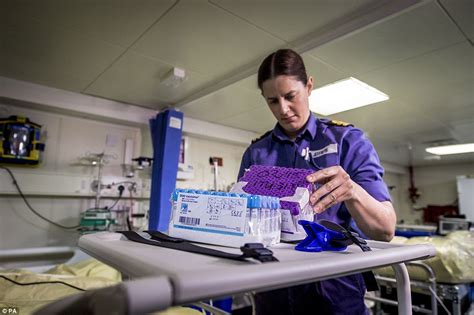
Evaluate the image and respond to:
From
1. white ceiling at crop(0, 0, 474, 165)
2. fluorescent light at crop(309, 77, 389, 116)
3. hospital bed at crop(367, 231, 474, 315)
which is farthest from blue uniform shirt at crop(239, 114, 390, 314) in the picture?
fluorescent light at crop(309, 77, 389, 116)

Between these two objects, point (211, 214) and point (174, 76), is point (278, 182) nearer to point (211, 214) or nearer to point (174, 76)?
point (211, 214)

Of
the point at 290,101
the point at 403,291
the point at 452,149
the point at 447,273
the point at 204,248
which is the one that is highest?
the point at 452,149

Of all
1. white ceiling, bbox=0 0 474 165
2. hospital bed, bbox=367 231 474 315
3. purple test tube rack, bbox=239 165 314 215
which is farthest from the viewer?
hospital bed, bbox=367 231 474 315

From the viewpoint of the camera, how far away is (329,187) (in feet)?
1.85

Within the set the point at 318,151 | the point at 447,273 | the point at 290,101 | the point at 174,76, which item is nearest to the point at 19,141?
the point at 174,76

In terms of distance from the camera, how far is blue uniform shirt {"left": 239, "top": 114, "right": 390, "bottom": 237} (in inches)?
31.0

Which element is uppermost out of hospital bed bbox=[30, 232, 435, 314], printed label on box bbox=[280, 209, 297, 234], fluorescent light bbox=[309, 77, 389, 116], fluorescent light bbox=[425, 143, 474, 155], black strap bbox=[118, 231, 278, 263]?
fluorescent light bbox=[309, 77, 389, 116]

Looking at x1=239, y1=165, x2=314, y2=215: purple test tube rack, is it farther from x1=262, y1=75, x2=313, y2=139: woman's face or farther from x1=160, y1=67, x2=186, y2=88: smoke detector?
x1=160, y1=67, x2=186, y2=88: smoke detector

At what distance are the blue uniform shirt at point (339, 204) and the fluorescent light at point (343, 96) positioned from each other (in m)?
1.48

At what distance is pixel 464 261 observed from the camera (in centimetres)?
200

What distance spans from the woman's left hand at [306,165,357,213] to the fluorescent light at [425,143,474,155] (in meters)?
4.67

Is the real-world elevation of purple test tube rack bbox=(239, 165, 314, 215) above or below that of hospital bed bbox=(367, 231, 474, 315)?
above

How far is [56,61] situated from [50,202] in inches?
50.7

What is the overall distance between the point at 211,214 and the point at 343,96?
7.60ft
